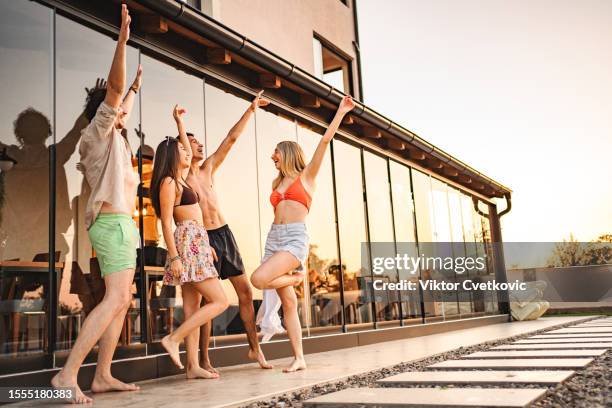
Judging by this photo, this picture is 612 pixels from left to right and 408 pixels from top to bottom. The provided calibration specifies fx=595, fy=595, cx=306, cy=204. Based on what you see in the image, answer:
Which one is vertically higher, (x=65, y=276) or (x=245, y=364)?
(x=65, y=276)

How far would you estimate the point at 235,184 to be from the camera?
5707 mm

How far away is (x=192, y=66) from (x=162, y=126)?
2.44 ft

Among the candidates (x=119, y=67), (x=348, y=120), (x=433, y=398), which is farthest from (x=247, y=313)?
(x=348, y=120)

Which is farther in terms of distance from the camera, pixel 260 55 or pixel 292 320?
pixel 260 55

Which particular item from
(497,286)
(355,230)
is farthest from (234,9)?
(497,286)

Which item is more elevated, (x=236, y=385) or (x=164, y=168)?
(x=164, y=168)

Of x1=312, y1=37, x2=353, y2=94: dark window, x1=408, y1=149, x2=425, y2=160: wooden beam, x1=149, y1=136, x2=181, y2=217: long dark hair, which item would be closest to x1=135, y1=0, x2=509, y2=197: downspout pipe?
x1=408, y1=149, x2=425, y2=160: wooden beam

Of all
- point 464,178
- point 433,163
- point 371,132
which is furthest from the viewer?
point 464,178

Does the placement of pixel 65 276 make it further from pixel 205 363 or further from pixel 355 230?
pixel 355 230

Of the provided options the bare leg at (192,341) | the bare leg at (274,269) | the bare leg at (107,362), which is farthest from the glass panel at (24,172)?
the bare leg at (274,269)

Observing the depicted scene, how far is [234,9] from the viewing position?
812 centimetres

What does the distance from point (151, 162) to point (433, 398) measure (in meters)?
3.02

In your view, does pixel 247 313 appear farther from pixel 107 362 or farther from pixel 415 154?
pixel 415 154

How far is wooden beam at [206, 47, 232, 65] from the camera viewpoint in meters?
5.38
